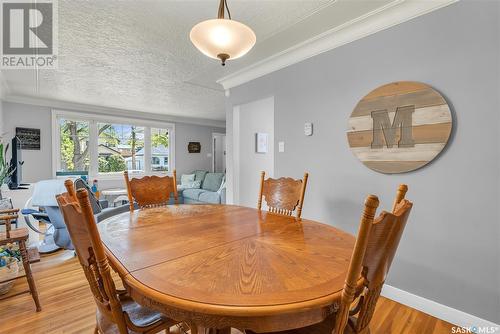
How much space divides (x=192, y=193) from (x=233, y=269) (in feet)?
15.8

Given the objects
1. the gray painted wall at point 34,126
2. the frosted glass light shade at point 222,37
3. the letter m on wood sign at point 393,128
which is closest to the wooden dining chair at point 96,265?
the frosted glass light shade at point 222,37

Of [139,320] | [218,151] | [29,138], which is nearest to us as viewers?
[139,320]

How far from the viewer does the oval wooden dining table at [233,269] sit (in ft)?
2.17

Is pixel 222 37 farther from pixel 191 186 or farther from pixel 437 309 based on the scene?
pixel 191 186

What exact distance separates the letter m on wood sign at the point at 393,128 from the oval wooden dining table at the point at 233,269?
100cm

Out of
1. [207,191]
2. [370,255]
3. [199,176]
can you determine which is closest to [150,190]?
[370,255]

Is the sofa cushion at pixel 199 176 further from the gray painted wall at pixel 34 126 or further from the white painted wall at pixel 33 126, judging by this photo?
the white painted wall at pixel 33 126

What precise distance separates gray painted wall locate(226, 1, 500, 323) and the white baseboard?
0.04 m

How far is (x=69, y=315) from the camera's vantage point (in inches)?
67.8

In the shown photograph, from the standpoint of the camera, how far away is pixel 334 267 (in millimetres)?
861

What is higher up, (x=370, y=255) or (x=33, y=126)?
(x=33, y=126)

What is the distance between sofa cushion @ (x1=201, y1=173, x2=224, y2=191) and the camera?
5.49m

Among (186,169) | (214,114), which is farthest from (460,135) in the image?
(186,169)

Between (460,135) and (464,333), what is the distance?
1296 millimetres
